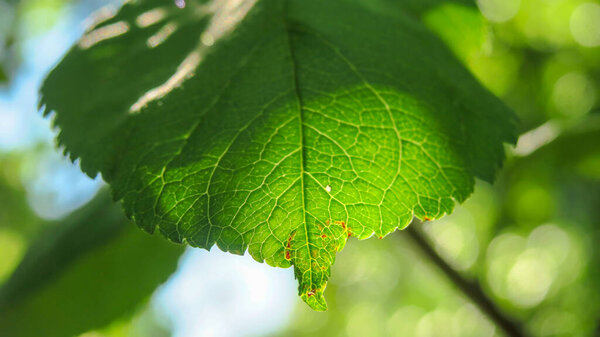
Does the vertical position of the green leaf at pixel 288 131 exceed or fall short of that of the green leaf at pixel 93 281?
it exceeds it

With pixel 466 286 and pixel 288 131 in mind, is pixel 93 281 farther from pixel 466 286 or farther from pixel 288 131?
pixel 466 286

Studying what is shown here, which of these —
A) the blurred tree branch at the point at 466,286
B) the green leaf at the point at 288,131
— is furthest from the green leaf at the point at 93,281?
the blurred tree branch at the point at 466,286

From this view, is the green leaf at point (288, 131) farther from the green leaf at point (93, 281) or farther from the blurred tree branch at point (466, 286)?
the blurred tree branch at point (466, 286)

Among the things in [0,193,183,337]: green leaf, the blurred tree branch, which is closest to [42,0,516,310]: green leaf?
[0,193,183,337]: green leaf

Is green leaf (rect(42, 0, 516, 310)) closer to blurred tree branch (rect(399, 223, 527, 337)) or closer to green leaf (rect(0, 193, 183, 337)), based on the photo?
green leaf (rect(0, 193, 183, 337))

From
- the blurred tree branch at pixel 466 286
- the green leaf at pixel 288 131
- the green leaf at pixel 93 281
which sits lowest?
the blurred tree branch at pixel 466 286

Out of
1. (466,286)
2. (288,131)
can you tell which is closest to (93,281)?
(288,131)

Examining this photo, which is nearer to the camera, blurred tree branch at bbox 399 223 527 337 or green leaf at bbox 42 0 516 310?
green leaf at bbox 42 0 516 310

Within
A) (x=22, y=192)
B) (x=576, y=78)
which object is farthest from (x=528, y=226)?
(x=22, y=192)
